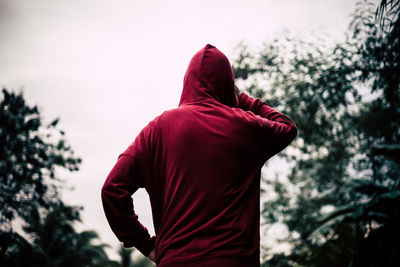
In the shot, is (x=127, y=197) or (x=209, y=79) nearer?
(x=127, y=197)

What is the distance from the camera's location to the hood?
163cm

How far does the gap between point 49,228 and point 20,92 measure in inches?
265

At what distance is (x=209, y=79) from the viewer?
1.65m

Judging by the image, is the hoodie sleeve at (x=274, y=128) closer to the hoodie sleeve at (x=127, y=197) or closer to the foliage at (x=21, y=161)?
the hoodie sleeve at (x=127, y=197)

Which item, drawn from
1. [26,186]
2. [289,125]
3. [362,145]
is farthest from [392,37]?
[26,186]

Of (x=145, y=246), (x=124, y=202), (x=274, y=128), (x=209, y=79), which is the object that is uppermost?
(x=209, y=79)

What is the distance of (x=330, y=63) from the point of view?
6.49 m

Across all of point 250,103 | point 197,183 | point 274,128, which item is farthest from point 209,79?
point 197,183

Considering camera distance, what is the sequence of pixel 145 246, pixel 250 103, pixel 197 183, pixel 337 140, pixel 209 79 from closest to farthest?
pixel 197 183 → pixel 145 246 → pixel 209 79 → pixel 250 103 → pixel 337 140

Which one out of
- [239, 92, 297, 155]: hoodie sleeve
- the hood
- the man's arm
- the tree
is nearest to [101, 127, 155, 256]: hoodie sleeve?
the man's arm

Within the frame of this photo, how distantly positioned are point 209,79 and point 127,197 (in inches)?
30.5

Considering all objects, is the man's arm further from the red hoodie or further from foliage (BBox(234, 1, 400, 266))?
foliage (BBox(234, 1, 400, 266))

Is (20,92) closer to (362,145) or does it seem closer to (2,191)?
(2,191)

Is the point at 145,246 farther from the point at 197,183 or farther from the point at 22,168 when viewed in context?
the point at 22,168
